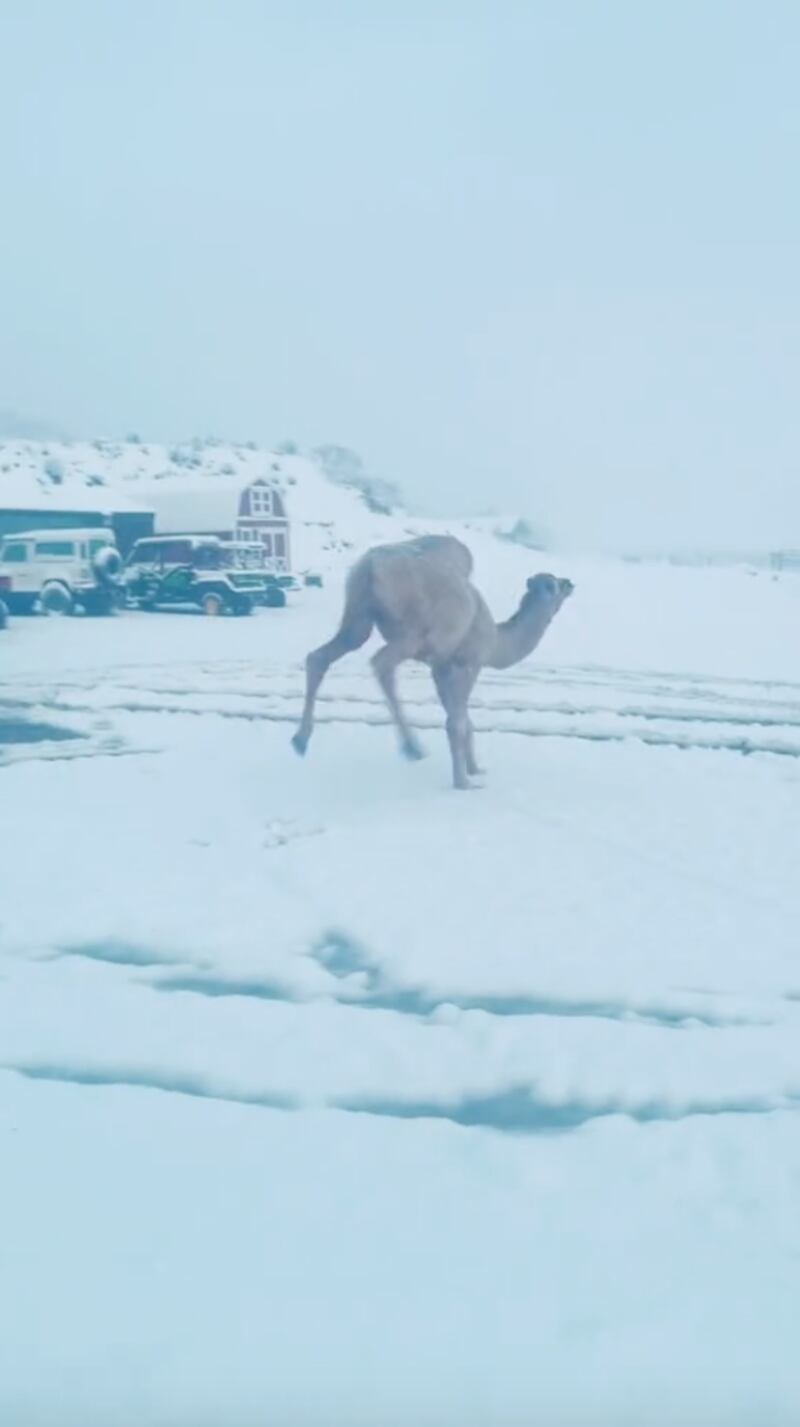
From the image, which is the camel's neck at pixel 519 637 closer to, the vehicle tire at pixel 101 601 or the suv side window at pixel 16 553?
the vehicle tire at pixel 101 601

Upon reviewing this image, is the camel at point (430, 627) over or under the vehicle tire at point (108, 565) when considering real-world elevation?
over

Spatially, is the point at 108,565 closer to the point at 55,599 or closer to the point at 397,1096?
the point at 55,599

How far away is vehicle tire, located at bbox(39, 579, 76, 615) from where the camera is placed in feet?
113

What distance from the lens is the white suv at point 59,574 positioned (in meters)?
34.5

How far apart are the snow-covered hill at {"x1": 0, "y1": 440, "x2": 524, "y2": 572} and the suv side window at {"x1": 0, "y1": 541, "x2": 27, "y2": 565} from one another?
9.35 meters

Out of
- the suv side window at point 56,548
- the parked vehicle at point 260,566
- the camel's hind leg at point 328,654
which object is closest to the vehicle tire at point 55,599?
the suv side window at point 56,548

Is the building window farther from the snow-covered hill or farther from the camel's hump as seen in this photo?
the camel's hump

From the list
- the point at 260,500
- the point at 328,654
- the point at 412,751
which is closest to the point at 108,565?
the point at 260,500

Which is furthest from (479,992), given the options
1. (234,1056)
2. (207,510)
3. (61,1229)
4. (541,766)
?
(207,510)

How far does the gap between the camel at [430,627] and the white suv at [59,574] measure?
23.9 metres

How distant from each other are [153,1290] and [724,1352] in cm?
154

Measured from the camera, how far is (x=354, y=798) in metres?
10.9

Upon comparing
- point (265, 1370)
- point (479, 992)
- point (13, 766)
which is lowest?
point (13, 766)

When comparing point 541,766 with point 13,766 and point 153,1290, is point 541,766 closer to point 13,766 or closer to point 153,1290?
point 13,766
